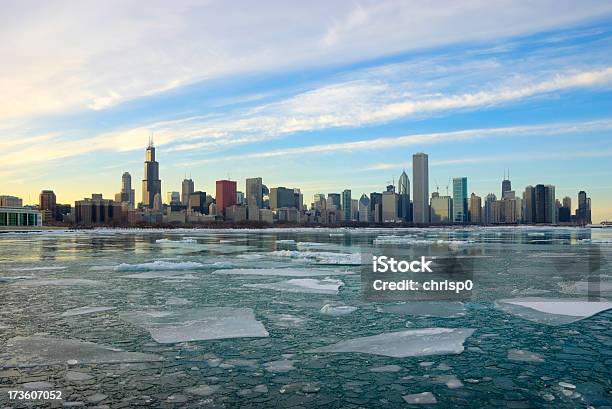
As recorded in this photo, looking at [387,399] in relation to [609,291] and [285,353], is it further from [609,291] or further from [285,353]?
[609,291]

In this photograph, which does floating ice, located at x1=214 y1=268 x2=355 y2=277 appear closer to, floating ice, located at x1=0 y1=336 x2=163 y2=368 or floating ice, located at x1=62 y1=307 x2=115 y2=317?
floating ice, located at x1=62 y1=307 x2=115 y2=317

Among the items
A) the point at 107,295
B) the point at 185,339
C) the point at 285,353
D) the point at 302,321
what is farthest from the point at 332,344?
the point at 107,295

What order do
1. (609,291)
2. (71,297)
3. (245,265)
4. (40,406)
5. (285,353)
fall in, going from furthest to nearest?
(245,265) < (609,291) < (71,297) < (285,353) < (40,406)

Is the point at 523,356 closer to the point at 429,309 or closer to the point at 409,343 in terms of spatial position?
the point at 409,343

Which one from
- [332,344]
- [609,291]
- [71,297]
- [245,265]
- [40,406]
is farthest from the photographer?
[245,265]

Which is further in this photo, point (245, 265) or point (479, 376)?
point (245, 265)

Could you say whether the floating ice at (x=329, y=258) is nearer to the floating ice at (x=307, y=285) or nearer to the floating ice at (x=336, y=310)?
the floating ice at (x=307, y=285)

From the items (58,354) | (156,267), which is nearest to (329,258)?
(156,267)

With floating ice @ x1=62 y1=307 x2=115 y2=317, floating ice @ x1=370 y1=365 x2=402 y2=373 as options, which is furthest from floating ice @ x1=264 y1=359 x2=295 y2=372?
floating ice @ x1=62 y1=307 x2=115 y2=317
